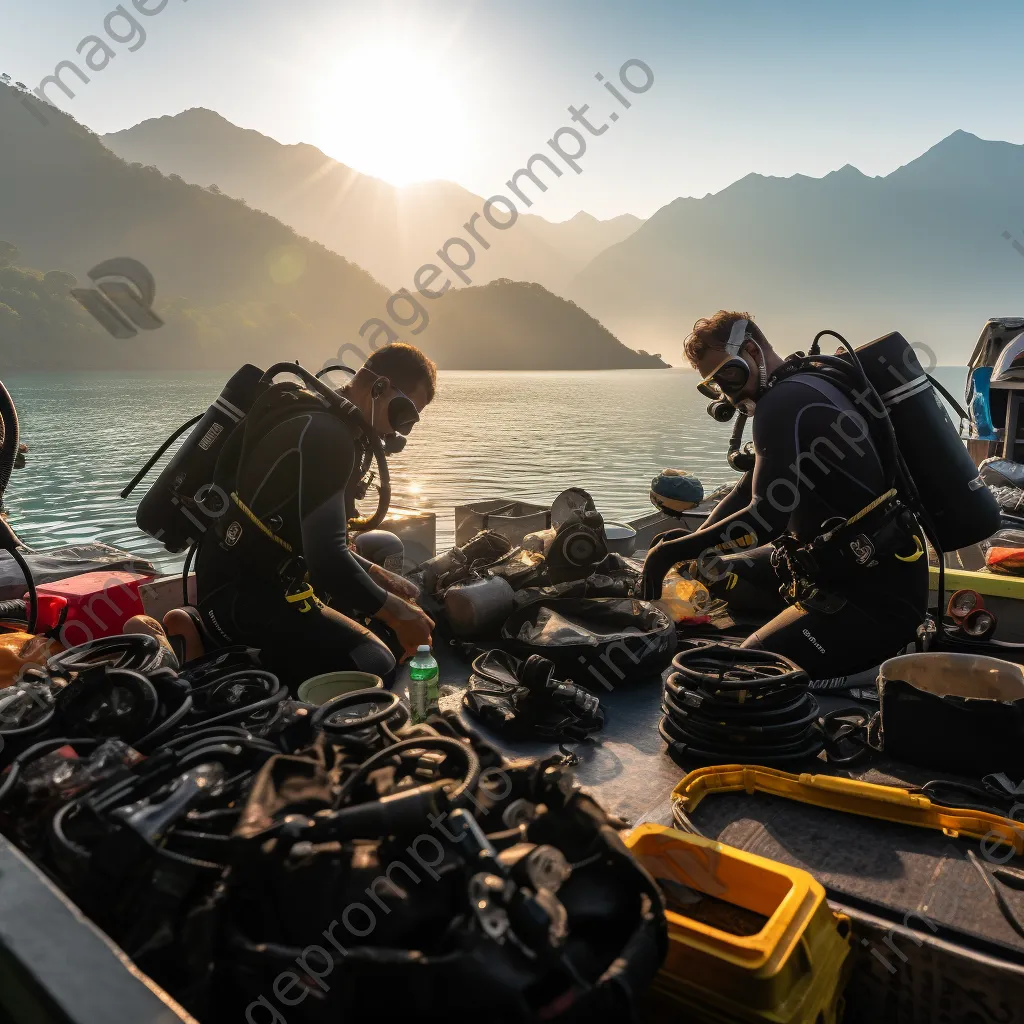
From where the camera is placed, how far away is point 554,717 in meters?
3.19

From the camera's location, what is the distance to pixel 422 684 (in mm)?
3035

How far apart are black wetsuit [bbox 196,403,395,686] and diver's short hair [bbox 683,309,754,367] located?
1806mm

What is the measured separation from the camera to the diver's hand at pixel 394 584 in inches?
165

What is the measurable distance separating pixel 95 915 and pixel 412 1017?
0.74 meters

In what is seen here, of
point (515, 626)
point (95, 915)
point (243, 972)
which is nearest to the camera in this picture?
point (243, 972)

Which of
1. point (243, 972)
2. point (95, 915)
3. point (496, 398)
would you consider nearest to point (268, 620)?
point (95, 915)

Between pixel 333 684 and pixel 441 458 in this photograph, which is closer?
pixel 333 684

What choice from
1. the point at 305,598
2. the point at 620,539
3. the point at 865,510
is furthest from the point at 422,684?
the point at 620,539

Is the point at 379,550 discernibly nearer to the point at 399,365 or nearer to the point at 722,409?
the point at 399,365

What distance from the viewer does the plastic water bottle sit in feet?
9.82

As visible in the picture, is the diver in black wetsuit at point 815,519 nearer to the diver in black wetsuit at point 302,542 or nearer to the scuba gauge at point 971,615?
the scuba gauge at point 971,615

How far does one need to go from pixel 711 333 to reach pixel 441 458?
75.2 feet

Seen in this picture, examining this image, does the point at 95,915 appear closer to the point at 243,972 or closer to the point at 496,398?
the point at 243,972

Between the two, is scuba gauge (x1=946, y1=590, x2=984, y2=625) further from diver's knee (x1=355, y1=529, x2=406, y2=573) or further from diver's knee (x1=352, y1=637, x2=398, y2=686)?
diver's knee (x1=355, y1=529, x2=406, y2=573)
